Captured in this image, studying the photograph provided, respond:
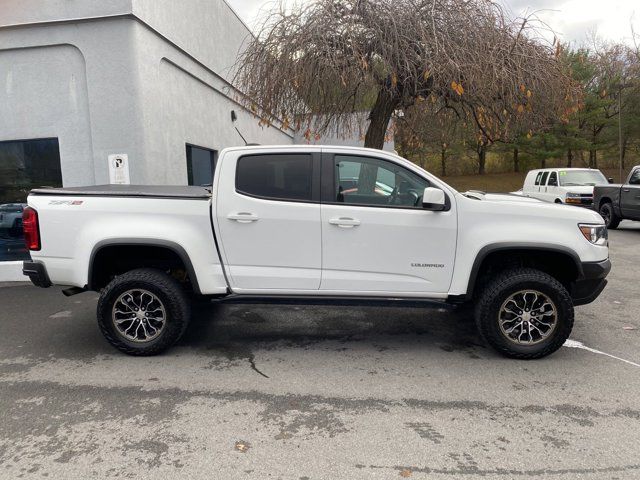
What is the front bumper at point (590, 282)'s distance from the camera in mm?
4148

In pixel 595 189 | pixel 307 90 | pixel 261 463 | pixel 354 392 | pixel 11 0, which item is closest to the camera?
pixel 261 463

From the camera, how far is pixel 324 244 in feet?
13.9

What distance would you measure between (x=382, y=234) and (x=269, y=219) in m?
1.03

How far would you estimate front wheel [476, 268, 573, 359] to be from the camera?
4125 mm

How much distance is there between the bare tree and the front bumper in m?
3.91

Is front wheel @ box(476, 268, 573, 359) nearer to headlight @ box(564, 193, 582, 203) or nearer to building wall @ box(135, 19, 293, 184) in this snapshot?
building wall @ box(135, 19, 293, 184)

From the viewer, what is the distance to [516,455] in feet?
9.30

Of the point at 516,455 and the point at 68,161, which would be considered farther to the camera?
the point at 68,161

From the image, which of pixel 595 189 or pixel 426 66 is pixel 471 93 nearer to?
pixel 426 66

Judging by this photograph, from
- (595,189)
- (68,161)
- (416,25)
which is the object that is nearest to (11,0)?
(68,161)

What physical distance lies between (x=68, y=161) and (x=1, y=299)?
2.51 metres

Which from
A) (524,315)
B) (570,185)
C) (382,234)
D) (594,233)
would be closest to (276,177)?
(382,234)

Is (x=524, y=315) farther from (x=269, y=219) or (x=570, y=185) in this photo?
(x=570, y=185)

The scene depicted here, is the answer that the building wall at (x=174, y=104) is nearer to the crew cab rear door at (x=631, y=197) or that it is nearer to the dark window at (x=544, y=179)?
the crew cab rear door at (x=631, y=197)
